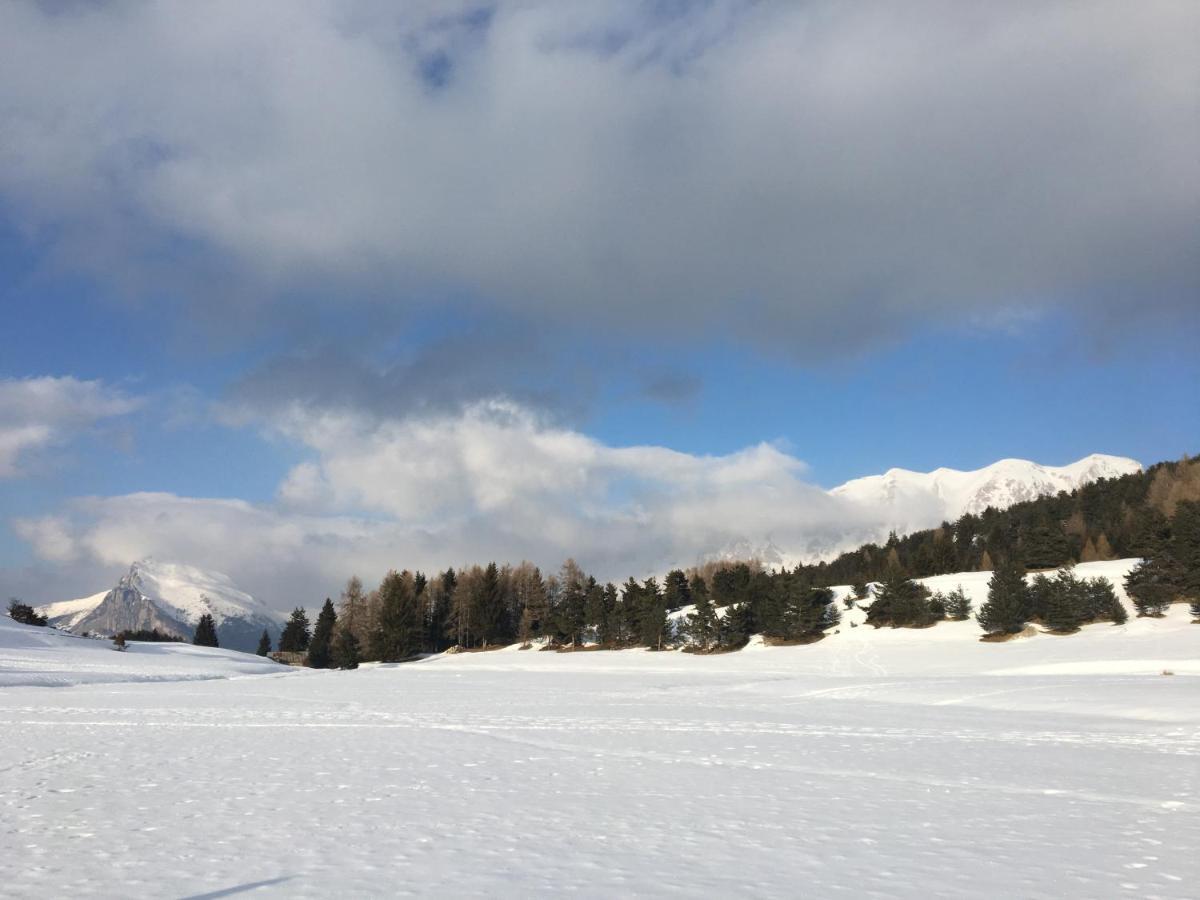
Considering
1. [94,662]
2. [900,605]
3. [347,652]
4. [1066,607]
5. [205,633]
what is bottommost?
[347,652]

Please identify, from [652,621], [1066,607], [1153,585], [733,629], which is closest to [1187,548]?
[1153,585]

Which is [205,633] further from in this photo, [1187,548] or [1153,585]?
[1187,548]

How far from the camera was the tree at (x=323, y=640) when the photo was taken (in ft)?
288

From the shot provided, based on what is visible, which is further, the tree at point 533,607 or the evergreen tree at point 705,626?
the tree at point 533,607

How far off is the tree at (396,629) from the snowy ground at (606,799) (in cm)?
5948

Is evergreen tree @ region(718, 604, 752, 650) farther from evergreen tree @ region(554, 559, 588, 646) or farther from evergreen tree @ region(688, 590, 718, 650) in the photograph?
evergreen tree @ region(554, 559, 588, 646)

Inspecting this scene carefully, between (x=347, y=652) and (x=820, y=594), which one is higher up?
(x=820, y=594)

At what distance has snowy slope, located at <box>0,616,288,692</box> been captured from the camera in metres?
40.5

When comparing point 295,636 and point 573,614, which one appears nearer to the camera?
point 573,614

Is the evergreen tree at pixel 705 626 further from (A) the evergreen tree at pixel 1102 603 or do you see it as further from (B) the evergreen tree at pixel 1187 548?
(B) the evergreen tree at pixel 1187 548

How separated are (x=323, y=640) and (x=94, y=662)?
130 feet

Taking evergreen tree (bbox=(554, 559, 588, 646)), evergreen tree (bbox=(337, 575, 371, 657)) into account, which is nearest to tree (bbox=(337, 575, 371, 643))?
evergreen tree (bbox=(337, 575, 371, 657))

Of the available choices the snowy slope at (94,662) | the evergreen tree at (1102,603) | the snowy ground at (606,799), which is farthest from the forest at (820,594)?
the snowy ground at (606,799)

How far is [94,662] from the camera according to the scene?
50906 mm
